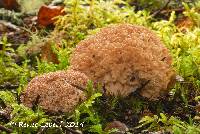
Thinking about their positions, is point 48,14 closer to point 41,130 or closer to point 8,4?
point 8,4

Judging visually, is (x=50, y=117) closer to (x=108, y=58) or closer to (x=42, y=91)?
(x=42, y=91)

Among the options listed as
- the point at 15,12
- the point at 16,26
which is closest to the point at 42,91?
the point at 16,26

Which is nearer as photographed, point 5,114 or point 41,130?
point 41,130

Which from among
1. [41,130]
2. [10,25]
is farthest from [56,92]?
[10,25]

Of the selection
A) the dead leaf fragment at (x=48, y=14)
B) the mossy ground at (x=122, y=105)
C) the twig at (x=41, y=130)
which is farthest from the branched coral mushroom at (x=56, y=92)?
the dead leaf fragment at (x=48, y=14)

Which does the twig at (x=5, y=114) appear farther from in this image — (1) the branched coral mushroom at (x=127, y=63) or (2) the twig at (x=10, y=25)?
(2) the twig at (x=10, y=25)

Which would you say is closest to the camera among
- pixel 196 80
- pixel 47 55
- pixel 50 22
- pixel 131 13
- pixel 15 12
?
pixel 196 80
